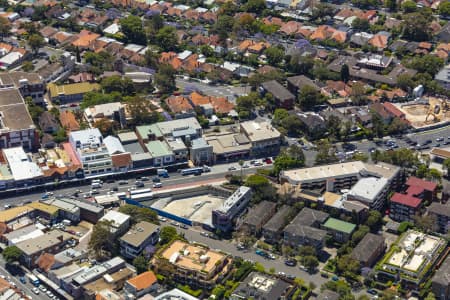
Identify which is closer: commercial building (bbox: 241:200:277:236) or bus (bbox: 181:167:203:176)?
commercial building (bbox: 241:200:277:236)

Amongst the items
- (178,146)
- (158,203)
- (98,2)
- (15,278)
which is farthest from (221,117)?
(98,2)

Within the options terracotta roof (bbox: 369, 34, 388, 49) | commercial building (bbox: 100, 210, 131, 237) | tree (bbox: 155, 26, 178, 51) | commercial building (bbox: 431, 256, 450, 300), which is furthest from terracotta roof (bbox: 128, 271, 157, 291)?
terracotta roof (bbox: 369, 34, 388, 49)

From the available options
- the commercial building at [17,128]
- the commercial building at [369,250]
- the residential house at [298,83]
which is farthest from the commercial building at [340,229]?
the commercial building at [17,128]

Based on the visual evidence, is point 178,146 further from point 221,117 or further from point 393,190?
point 393,190

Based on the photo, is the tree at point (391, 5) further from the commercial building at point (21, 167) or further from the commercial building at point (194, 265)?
the commercial building at point (194, 265)

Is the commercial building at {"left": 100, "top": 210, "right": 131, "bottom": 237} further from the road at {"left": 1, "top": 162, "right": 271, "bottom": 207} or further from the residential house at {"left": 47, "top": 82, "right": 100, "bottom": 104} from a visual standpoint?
the residential house at {"left": 47, "top": 82, "right": 100, "bottom": 104}
